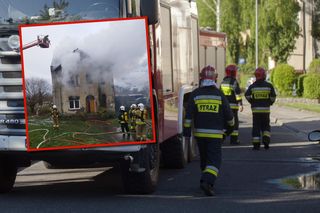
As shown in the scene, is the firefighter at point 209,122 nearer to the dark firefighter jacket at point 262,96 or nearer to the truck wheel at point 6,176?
the truck wheel at point 6,176

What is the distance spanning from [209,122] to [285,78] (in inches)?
1076

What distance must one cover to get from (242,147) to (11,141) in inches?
323

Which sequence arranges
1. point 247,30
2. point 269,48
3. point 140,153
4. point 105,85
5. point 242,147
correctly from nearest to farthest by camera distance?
point 105,85 → point 140,153 → point 242,147 → point 269,48 → point 247,30

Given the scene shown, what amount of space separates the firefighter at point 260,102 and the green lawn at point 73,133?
23.7 feet

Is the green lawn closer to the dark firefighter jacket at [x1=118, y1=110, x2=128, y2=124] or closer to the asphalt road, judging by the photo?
the dark firefighter jacket at [x1=118, y1=110, x2=128, y2=124]

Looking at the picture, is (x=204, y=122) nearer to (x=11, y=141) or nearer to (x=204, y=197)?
(x=204, y=197)

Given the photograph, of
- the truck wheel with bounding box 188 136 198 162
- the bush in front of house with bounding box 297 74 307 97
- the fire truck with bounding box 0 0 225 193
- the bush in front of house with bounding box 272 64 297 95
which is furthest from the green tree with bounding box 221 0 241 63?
the fire truck with bounding box 0 0 225 193

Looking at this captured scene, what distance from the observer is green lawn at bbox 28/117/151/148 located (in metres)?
8.37

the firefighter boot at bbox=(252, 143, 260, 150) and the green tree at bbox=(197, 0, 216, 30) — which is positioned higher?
the green tree at bbox=(197, 0, 216, 30)

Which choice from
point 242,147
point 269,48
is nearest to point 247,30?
point 269,48

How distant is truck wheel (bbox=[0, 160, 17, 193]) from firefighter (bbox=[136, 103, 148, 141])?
89.6 inches

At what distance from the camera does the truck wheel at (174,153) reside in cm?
1205

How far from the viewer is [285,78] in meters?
36.4

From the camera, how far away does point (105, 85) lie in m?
8.32
